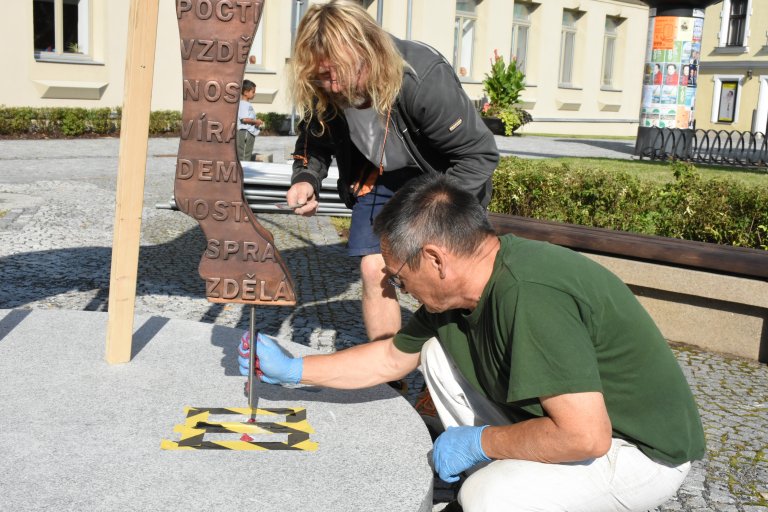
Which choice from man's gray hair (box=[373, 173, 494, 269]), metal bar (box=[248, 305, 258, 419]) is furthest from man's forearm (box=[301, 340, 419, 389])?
man's gray hair (box=[373, 173, 494, 269])

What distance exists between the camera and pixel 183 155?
285 cm

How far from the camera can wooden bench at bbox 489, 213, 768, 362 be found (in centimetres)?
487

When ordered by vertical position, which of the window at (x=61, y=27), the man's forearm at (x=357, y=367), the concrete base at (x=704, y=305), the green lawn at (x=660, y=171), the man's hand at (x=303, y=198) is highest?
the window at (x=61, y=27)

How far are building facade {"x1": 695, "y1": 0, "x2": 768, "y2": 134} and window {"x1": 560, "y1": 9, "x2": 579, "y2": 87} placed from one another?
28.4 ft

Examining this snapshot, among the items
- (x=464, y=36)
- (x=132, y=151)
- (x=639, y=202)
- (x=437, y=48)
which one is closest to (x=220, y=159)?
(x=132, y=151)

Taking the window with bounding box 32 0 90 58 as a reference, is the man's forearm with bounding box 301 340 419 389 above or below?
below

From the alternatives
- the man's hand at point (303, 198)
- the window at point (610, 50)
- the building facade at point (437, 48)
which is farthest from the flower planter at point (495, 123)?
the man's hand at point (303, 198)

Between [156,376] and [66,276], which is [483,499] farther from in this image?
[66,276]

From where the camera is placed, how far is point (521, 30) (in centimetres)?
2761

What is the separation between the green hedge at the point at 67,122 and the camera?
16656 millimetres

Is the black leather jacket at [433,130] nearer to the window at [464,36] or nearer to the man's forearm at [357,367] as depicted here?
the man's forearm at [357,367]

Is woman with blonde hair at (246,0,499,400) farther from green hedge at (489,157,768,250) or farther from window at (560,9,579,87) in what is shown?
window at (560,9,579,87)

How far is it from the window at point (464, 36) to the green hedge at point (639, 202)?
19.3 metres

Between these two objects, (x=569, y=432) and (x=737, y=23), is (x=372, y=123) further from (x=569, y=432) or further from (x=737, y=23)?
(x=737, y=23)
